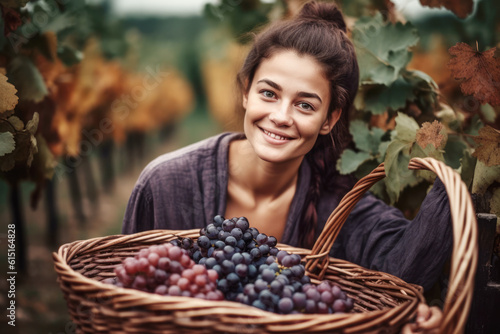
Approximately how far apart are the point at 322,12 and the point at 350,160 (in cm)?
62

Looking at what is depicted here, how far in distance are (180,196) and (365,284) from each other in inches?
32.2

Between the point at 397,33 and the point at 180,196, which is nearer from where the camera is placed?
the point at 180,196

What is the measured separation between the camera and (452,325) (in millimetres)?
1002

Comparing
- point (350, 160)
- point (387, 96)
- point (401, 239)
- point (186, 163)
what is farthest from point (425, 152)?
point (186, 163)

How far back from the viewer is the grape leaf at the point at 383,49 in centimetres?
207

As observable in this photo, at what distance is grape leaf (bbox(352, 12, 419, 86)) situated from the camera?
207 cm

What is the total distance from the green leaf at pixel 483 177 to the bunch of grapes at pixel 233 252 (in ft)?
2.35

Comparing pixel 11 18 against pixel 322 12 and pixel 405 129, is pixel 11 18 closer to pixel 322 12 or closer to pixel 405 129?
pixel 322 12

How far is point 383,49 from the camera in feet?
6.97

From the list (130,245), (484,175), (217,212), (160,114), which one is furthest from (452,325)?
(160,114)

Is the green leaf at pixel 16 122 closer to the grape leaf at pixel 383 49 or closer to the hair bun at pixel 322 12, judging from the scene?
the hair bun at pixel 322 12

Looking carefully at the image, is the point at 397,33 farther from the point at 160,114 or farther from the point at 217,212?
the point at 160,114

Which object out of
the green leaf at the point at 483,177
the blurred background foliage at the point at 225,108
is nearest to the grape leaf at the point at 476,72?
the blurred background foliage at the point at 225,108

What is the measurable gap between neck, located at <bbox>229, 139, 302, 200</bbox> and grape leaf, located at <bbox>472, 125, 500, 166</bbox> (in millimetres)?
733
